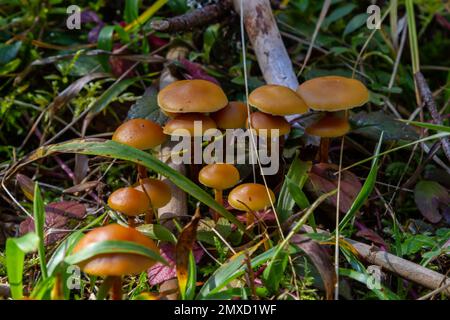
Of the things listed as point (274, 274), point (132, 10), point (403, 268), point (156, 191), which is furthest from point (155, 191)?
point (132, 10)

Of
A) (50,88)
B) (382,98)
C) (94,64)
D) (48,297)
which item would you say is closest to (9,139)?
(50,88)

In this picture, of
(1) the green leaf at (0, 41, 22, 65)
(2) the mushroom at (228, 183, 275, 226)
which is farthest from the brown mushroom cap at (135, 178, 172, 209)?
(1) the green leaf at (0, 41, 22, 65)

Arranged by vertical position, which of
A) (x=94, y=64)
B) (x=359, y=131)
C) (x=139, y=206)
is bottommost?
(x=139, y=206)

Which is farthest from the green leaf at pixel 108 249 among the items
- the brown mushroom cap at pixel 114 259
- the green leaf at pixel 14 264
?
the green leaf at pixel 14 264

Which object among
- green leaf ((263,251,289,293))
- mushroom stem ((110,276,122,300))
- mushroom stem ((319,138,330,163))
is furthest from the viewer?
mushroom stem ((319,138,330,163))

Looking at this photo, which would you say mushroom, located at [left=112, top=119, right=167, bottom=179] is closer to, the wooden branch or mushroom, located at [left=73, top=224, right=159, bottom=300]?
mushroom, located at [left=73, top=224, right=159, bottom=300]

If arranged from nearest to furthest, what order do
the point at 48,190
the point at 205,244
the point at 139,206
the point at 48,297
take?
the point at 48,297 < the point at 139,206 < the point at 205,244 < the point at 48,190
